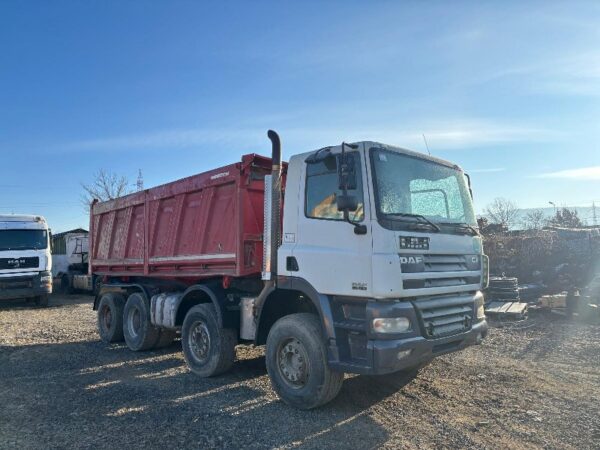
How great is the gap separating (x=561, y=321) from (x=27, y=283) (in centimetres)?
1585

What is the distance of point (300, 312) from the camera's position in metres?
6.14

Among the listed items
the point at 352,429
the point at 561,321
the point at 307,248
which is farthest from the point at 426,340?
the point at 561,321

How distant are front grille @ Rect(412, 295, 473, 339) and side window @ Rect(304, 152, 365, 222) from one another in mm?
1257

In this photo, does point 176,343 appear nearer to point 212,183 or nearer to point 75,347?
point 75,347

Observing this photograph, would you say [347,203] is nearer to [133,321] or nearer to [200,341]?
[200,341]

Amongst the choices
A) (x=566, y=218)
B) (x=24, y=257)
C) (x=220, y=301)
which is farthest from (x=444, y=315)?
(x=566, y=218)

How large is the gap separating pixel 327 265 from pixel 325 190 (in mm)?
867

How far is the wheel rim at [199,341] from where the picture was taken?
7.15 m

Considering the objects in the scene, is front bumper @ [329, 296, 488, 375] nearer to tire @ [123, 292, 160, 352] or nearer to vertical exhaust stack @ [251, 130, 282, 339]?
vertical exhaust stack @ [251, 130, 282, 339]

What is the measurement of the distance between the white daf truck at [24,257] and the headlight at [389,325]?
14952 millimetres

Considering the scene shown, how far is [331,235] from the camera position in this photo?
534 cm

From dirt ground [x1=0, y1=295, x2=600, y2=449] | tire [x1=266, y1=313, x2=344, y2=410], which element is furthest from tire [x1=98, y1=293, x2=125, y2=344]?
tire [x1=266, y1=313, x2=344, y2=410]

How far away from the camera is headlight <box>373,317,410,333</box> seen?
4.79 meters

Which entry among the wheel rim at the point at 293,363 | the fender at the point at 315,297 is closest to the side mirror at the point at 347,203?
the fender at the point at 315,297
